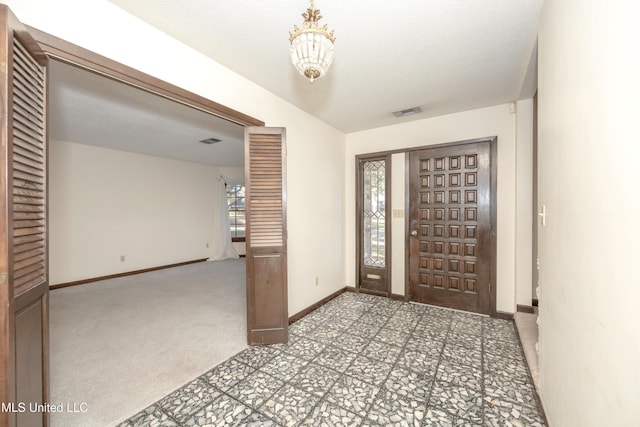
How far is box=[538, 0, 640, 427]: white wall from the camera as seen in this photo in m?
0.74

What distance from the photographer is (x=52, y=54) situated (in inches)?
53.6

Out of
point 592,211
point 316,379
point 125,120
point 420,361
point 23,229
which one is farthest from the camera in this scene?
point 125,120

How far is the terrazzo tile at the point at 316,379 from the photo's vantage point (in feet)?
6.16

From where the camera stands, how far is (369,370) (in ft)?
6.86

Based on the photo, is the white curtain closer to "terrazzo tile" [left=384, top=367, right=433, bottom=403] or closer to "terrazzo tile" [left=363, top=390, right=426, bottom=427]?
"terrazzo tile" [left=384, top=367, right=433, bottom=403]

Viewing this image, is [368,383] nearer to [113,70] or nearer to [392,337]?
[392,337]

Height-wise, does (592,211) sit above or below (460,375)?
above

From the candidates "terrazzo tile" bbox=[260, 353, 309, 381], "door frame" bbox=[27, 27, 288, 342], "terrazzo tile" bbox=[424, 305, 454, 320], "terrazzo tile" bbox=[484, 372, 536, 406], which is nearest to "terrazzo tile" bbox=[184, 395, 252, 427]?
"terrazzo tile" bbox=[260, 353, 309, 381]

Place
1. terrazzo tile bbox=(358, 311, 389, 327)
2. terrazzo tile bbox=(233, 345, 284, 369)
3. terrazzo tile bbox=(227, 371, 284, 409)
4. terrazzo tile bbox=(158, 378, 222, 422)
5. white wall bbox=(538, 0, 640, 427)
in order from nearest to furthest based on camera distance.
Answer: white wall bbox=(538, 0, 640, 427) < terrazzo tile bbox=(158, 378, 222, 422) < terrazzo tile bbox=(227, 371, 284, 409) < terrazzo tile bbox=(233, 345, 284, 369) < terrazzo tile bbox=(358, 311, 389, 327)

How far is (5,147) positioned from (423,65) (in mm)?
2609

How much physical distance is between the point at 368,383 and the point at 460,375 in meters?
0.72

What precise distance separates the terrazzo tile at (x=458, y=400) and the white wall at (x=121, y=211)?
5.87 metres

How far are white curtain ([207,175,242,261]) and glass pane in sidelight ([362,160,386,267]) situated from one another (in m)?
4.34

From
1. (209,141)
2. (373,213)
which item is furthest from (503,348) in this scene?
(209,141)
